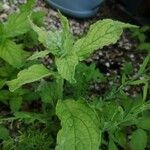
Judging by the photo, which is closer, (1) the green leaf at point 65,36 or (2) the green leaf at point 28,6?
(1) the green leaf at point 65,36

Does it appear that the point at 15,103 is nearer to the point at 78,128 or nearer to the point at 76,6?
the point at 78,128

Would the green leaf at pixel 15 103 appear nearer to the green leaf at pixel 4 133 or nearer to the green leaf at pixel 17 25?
the green leaf at pixel 4 133

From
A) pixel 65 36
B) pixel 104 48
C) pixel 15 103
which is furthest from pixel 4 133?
pixel 104 48

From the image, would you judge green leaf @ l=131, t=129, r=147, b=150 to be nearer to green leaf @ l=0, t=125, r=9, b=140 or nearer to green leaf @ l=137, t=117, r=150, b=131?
green leaf @ l=137, t=117, r=150, b=131

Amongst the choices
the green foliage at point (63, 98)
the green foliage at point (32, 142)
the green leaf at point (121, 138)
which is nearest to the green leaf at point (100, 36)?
the green foliage at point (63, 98)

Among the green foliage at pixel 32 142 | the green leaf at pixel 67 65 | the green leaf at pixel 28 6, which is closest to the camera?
the green leaf at pixel 67 65

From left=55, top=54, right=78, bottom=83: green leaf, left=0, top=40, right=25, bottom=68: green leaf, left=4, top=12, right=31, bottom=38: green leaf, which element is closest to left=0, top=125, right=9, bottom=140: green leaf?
left=0, top=40, right=25, bottom=68: green leaf

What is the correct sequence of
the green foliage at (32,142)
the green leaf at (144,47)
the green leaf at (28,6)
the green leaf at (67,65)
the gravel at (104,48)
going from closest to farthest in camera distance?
1. the green leaf at (67,65)
2. the green foliage at (32,142)
3. the green leaf at (28,6)
4. the gravel at (104,48)
5. the green leaf at (144,47)

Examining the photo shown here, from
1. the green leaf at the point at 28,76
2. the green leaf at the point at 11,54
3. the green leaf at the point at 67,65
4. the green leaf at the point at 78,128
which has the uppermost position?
the green leaf at the point at 67,65
